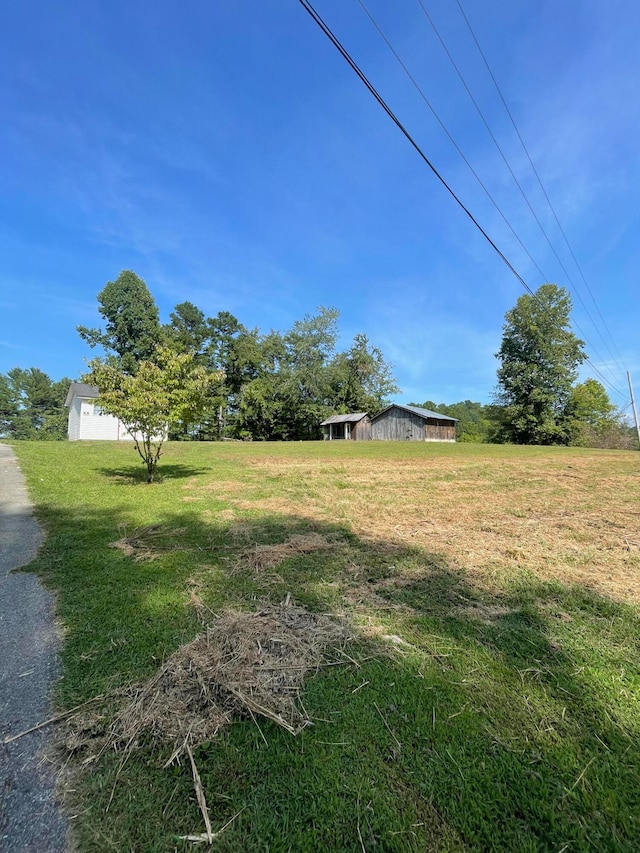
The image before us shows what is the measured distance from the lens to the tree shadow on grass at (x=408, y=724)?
1335mm

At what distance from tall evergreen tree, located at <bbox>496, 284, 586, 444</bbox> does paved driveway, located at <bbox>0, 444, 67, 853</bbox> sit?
39.7 metres

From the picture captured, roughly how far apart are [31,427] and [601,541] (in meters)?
61.7

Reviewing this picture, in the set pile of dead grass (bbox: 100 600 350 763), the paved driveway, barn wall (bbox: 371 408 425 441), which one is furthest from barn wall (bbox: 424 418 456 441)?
pile of dead grass (bbox: 100 600 350 763)

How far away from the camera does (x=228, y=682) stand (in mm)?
1979

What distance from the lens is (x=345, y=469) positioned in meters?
12.3

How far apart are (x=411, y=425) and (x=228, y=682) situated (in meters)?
37.1

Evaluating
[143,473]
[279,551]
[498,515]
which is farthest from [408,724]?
[143,473]

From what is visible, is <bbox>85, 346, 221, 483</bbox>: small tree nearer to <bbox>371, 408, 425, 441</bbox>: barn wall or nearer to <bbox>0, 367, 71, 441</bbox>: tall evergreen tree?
<bbox>371, 408, 425, 441</bbox>: barn wall

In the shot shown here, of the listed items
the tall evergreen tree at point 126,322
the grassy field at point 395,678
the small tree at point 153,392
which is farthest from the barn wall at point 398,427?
the grassy field at point 395,678

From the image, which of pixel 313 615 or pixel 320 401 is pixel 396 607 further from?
pixel 320 401

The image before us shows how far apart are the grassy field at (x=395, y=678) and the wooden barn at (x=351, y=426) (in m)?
34.4

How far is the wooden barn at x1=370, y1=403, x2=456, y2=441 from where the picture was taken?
120ft

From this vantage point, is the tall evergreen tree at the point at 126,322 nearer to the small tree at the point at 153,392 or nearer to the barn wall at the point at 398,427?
the barn wall at the point at 398,427

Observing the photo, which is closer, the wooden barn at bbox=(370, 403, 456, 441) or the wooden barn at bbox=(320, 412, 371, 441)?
the wooden barn at bbox=(370, 403, 456, 441)
